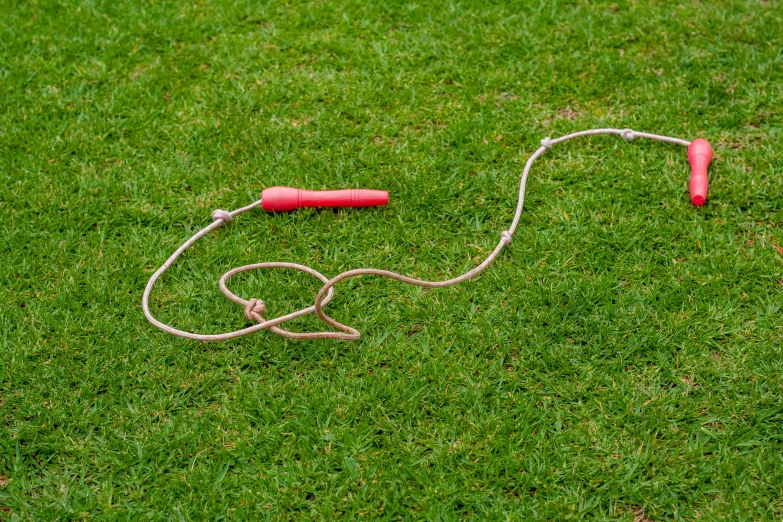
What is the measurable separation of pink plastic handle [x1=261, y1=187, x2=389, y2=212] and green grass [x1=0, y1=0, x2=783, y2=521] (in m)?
0.05

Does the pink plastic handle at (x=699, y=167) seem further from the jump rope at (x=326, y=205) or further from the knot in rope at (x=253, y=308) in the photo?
the knot in rope at (x=253, y=308)

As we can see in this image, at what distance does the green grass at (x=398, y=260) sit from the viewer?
220 centimetres

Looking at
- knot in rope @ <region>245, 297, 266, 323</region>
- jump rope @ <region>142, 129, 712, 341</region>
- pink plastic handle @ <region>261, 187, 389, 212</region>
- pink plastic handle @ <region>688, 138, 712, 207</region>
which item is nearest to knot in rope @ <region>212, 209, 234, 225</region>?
jump rope @ <region>142, 129, 712, 341</region>

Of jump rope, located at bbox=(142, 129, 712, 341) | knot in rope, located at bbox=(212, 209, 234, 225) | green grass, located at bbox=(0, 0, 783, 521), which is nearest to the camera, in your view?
green grass, located at bbox=(0, 0, 783, 521)

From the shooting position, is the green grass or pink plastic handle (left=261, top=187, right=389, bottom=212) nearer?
the green grass

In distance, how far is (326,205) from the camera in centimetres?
281

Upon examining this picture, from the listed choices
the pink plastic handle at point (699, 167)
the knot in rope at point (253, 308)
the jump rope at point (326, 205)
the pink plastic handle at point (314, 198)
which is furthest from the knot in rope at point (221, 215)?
the pink plastic handle at point (699, 167)

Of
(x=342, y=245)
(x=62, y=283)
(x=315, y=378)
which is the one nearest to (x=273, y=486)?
(x=315, y=378)

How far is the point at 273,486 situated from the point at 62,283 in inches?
43.3

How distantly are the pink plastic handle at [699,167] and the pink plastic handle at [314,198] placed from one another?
1.14m

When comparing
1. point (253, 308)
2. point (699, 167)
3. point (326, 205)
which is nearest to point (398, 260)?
point (326, 205)

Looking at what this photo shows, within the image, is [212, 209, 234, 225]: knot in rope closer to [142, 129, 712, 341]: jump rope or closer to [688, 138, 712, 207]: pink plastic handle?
[142, 129, 712, 341]: jump rope

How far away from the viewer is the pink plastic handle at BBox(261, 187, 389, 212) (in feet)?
9.16

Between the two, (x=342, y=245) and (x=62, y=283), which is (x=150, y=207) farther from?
(x=342, y=245)
